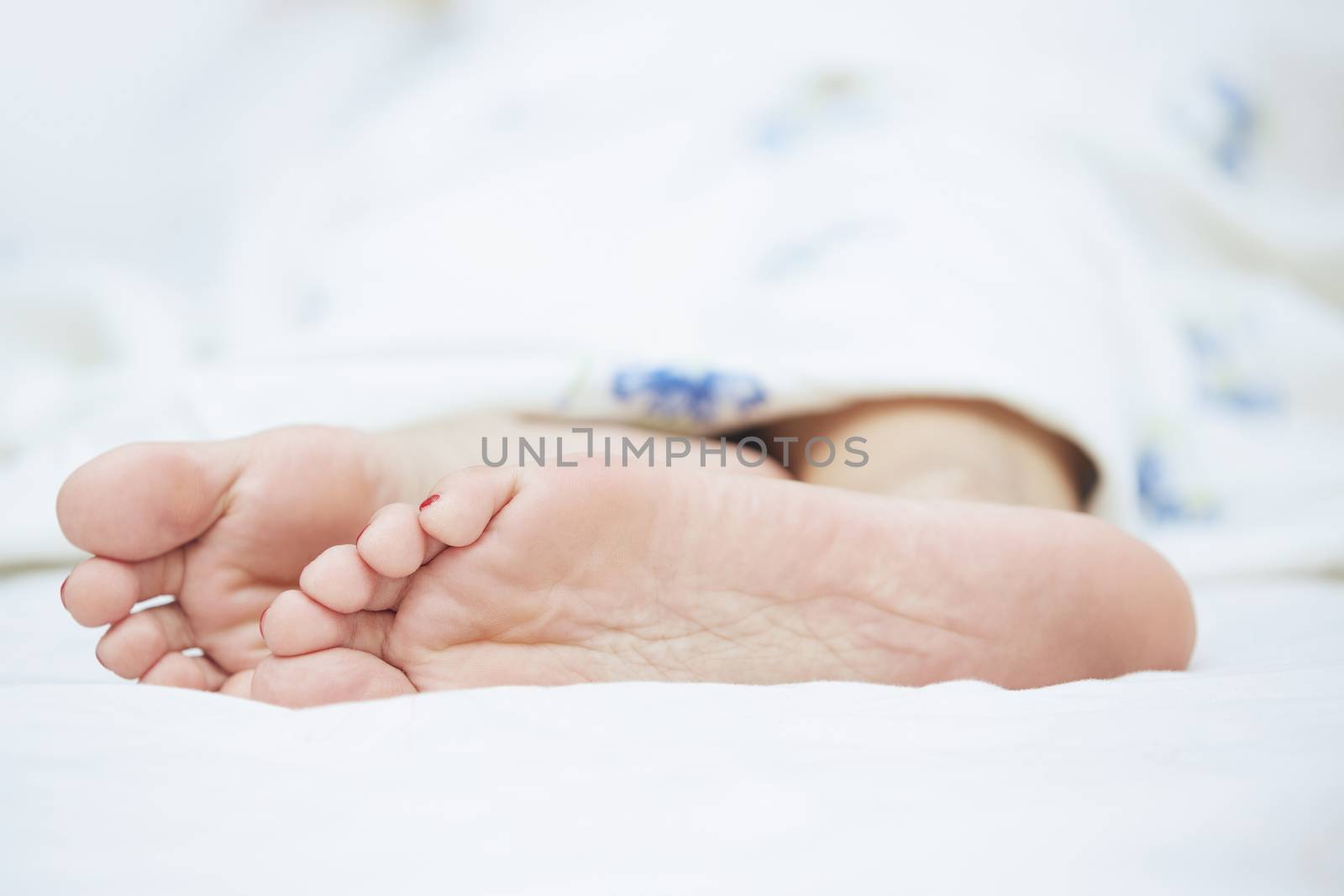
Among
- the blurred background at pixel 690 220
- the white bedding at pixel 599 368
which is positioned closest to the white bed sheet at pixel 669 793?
the white bedding at pixel 599 368

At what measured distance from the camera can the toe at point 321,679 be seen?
450mm

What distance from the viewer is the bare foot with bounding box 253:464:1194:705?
46cm

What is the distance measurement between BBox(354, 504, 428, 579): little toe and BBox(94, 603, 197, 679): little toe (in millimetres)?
132

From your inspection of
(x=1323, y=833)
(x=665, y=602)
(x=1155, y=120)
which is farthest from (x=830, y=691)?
(x=1155, y=120)

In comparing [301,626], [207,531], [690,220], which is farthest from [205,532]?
[690,220]

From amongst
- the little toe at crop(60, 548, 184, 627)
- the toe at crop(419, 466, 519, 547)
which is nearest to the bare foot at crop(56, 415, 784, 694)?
the little toe at crop(60, 548, 184, 627)

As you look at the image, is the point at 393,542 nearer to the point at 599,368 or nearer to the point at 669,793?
the point at 669,793

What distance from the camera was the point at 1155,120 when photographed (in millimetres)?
1033

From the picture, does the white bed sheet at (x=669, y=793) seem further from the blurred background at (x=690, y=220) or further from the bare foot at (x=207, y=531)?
the blurred background at (x=690, y=220)

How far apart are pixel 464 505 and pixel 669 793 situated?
5.9 inches

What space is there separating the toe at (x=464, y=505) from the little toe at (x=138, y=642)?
0.53 ft

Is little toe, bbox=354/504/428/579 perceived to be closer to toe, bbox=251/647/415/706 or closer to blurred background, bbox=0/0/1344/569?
toe, bbox=251/647/415/706

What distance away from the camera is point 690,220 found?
0.94 metres

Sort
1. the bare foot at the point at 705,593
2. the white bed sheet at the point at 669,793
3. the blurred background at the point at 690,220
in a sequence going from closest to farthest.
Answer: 1. the white bed sheet at the point at 669,793
2. the bare foot at the point at 705,593
3. the blurred background at the point at 690,220
